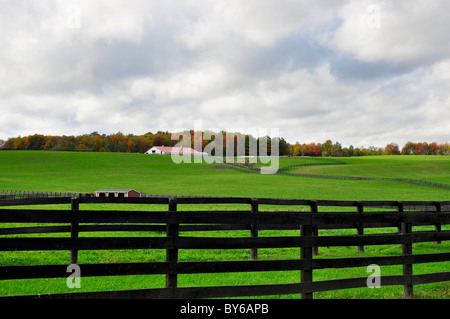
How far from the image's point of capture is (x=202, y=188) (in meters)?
66.5

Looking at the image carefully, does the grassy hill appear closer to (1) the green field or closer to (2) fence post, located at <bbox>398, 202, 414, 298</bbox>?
(1) the green field

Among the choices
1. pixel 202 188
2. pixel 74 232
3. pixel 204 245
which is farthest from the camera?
pixel 202 188

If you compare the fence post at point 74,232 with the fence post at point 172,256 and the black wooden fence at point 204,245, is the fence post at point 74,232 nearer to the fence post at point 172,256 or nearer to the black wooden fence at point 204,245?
the black wooden fence at point 204,245

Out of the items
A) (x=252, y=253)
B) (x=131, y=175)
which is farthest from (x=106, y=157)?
(x=252, y=253)

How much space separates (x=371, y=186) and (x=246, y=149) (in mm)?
95795

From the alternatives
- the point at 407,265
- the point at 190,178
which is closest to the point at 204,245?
the point at 407,265

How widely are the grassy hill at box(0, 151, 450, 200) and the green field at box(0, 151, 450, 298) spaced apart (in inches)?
5.9

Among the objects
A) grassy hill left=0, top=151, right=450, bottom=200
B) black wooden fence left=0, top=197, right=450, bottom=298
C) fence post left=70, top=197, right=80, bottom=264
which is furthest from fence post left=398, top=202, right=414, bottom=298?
grassy hill left=0, top=151, right=450, bottom=200

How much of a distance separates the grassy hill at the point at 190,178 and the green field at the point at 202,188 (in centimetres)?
15

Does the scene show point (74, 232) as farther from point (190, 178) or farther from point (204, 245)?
point (190, 178)

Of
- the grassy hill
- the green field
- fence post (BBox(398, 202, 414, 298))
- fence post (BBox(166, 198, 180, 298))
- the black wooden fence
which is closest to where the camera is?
the black wooden fence

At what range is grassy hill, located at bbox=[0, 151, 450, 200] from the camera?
61150mm

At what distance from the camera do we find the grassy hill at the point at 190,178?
201 ft

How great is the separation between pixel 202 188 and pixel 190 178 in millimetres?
16869
